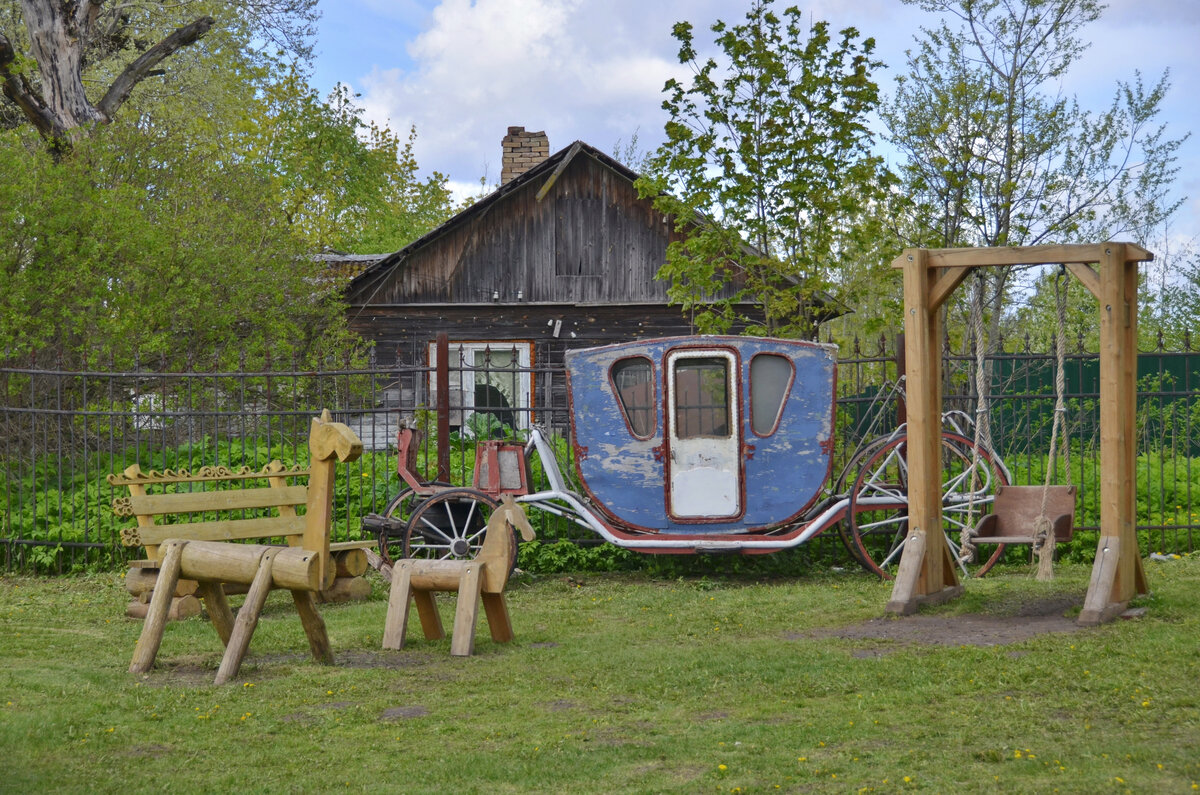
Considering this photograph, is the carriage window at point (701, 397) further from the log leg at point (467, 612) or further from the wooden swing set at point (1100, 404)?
the log leg at point (467, 612)

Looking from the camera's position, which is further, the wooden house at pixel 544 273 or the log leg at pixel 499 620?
the wooden house at pixel 544 273

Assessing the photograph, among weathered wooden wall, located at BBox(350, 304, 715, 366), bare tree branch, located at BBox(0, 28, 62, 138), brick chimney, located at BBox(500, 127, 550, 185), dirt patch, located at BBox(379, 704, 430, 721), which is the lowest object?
dirt patch, located at BBox(379, 704, 430, 721)

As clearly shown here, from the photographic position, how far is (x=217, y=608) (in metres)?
6.52

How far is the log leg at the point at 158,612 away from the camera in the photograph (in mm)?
6223

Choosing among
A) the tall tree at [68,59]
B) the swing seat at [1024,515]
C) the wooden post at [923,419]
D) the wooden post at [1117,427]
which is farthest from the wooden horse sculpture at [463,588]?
the tall tree at [68,59]

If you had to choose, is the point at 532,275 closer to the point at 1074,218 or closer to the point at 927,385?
the point at 1074,218

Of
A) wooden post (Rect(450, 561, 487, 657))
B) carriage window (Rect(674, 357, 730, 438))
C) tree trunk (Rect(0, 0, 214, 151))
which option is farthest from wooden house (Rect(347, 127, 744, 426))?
wooden post (Rect(450, 561, 487, 657))

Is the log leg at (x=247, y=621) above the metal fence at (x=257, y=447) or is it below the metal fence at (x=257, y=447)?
below

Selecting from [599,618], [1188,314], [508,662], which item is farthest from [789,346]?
[1188,314]

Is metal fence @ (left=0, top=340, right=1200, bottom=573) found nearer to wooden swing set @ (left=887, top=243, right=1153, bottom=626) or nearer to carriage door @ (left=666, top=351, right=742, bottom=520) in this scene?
carriage door @ (left=666, top=351, right=742, bottom=520)

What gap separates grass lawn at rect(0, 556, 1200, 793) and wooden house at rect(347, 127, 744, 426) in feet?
38.9

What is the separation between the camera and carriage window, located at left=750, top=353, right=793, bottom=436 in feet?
30.1

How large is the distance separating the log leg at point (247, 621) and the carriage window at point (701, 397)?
158 inches

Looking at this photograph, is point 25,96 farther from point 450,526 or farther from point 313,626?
point 313,626
